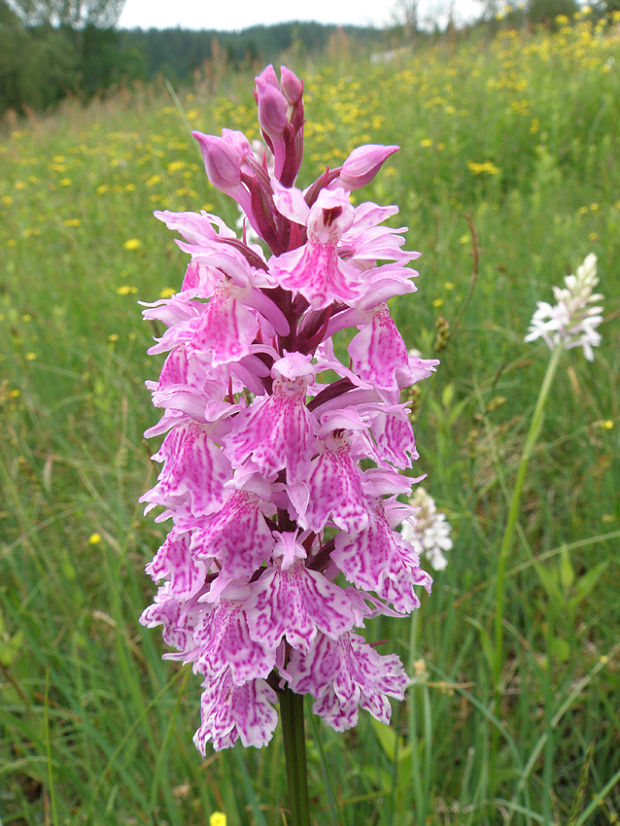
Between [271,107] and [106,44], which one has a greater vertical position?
[106,44]

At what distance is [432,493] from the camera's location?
2.53 m

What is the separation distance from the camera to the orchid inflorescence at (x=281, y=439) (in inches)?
38.0

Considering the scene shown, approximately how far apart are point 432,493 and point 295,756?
62.5 inches

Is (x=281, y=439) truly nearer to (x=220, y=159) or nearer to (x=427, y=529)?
(x=220, y=159)

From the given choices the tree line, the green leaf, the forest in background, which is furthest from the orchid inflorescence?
the tree line

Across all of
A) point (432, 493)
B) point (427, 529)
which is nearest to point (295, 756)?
point (427, 529)

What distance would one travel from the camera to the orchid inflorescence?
0.97m

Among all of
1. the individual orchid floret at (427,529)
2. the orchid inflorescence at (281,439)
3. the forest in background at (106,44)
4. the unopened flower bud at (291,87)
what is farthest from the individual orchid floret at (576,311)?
the forest in background at (106,44)

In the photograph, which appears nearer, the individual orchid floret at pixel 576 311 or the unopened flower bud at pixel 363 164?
the unopened flower bud at pixel 363 164

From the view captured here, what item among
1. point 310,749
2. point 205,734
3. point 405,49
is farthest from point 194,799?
point 405,49

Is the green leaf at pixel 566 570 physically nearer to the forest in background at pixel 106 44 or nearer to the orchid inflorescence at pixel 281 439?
the orchid inflorescence at pixel 281 439

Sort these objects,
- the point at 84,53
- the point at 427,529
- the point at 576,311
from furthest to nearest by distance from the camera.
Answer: the point at 84,53 < the point at 576,311 < the point at 427,529

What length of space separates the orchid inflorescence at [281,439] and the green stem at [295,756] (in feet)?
0.09

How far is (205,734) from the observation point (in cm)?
106
